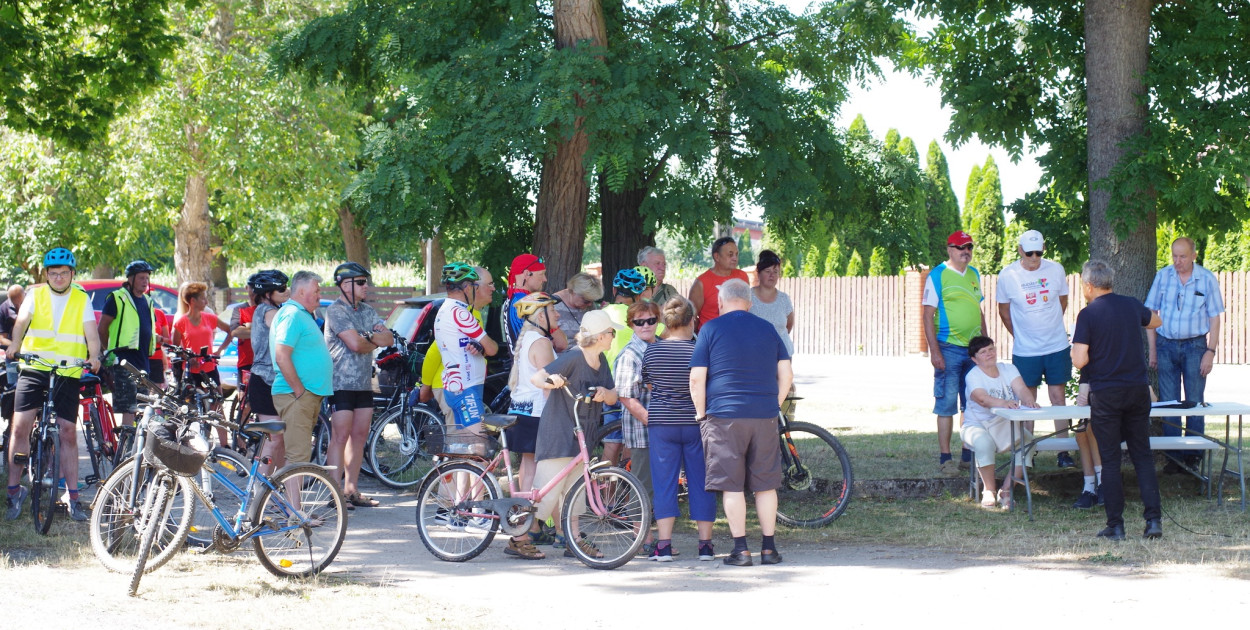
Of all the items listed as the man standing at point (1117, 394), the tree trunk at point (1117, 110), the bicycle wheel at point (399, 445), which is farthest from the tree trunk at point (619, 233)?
the man standing at point (1117, 394)

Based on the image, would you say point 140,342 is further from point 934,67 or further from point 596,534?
point 934,67

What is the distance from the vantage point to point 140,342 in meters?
10.5

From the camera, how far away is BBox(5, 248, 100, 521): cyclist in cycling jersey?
8781mm

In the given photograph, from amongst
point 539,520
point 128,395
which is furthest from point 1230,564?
point 128,395

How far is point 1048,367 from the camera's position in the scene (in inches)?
395

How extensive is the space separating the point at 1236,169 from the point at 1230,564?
3.54 meters

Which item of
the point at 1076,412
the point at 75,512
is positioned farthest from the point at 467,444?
the point at 1076,412

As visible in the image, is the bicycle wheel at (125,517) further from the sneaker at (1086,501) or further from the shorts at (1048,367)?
the shorts at (1048,367)

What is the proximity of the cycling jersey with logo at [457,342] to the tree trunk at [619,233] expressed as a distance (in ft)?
13.6

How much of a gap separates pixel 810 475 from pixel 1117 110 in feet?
13.1

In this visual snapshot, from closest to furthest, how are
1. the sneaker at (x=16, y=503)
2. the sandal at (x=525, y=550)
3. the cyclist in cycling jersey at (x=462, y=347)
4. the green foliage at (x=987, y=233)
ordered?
the sandal at (x=525, y=550)
the cyclist in cycling jersey at (x=462, y=347)
the sneaker at (x=16, y=503)
the green foliage at (x=987, y=233)

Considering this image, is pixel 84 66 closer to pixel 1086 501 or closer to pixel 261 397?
pixel 261 397

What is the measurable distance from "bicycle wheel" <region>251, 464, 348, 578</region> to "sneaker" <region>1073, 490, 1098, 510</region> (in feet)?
17.1

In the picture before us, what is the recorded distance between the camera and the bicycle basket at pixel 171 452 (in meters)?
6.61
